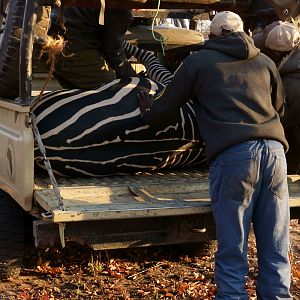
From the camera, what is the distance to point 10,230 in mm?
4824

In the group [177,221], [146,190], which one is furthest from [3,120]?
[177,221]

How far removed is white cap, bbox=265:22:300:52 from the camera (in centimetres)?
467

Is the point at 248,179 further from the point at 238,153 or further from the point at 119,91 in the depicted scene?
the point at 119,91

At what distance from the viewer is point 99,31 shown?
5.93m

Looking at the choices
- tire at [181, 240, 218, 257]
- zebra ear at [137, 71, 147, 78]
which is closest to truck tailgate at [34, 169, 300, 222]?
tire at [181, 240, 218, 257]

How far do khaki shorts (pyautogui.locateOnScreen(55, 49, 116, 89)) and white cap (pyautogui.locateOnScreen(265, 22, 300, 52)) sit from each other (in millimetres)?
1557

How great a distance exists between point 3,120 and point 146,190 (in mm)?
1118

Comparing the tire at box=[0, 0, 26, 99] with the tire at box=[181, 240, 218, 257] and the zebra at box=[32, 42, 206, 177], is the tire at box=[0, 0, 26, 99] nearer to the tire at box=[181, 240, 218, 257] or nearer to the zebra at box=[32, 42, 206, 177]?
the zebra at box=[32, 42, 206, 177]

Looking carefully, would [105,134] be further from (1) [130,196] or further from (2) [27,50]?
(2) [27,50]

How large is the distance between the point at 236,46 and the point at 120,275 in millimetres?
2118

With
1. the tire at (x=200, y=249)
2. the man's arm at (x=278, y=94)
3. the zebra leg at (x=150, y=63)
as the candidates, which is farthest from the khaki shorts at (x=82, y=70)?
the man's arm at (x=278, y=94)

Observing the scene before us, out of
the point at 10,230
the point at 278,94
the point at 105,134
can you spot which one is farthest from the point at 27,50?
the point at 278,94

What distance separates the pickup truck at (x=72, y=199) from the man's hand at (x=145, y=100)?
505 millimetres

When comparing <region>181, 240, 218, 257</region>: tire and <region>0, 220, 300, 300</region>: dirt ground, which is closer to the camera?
<region>0, 220, 300, 300</region>: dirt ground
